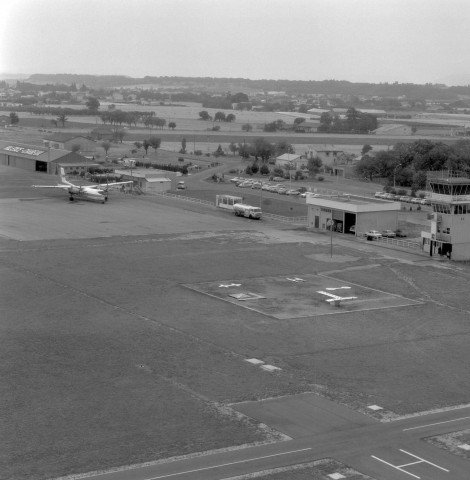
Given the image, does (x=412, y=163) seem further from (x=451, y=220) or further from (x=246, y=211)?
(x=451, y=220)

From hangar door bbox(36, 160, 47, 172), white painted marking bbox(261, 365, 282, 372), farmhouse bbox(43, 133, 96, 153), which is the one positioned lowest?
white painted marking bbox(261, 365, 282, 372)

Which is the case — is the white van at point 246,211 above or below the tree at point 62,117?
below

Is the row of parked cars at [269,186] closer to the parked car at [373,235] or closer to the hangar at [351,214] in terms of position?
the hangar at [351,214]

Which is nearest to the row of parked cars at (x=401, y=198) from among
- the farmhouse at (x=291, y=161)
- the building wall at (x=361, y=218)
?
the building wall at (x=361, y=218)

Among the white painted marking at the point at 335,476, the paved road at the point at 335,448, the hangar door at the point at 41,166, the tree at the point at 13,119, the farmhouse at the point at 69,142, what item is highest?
the tree at the point at 13,119

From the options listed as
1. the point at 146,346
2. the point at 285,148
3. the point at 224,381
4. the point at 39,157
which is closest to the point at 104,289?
the point at 146,346

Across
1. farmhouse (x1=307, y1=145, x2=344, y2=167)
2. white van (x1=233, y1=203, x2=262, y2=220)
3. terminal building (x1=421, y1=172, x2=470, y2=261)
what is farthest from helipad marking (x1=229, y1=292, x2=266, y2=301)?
farmhouse (x1=307, y1=145, x2=344, y2=167)

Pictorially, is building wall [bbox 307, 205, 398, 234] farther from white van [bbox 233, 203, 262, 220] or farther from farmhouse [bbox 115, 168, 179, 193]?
farmhouse [bbox 115, 168, 179, 193]

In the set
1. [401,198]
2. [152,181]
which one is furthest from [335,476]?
[152,181]
